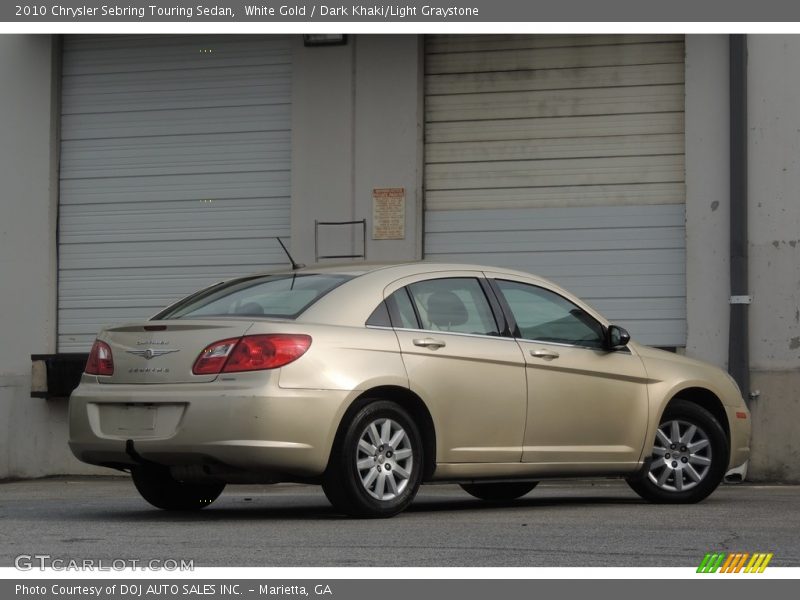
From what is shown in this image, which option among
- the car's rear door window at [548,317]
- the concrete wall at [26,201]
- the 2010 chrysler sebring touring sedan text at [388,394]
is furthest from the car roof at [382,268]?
the concrete wall at [26,201]

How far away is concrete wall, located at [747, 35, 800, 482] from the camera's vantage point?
1517cm

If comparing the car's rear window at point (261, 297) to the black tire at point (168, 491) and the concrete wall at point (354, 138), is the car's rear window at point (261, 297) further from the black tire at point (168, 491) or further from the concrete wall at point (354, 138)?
the concrete wall at point (354, 138)

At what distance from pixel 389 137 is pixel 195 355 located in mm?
8228

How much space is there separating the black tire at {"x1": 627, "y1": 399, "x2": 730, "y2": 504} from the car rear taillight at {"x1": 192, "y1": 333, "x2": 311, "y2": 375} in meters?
3.05

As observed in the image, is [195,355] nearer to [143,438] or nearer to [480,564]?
[143,438]

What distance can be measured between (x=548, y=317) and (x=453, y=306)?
31.9 inches

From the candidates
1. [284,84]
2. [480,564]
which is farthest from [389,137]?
[480,564]

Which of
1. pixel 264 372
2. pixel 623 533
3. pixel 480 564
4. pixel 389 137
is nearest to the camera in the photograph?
pixel 480 564

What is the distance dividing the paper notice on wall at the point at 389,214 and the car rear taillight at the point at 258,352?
7.87 m

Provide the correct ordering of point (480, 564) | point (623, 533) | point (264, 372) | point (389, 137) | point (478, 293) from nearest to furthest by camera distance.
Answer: point (480, 564), point (623, 533), point (264, 372), point (478, 293), point (389, 137)

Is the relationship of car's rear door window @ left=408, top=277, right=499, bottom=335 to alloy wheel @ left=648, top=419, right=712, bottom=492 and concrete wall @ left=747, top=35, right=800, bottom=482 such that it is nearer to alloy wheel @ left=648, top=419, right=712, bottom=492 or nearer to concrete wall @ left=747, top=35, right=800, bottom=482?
alloy wheel @ left=648, top=419, right=712, bottom=492

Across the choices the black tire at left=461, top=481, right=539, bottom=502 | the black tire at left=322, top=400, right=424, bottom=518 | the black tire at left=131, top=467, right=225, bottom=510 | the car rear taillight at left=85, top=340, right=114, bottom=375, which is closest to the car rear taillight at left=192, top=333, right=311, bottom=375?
the black tire at left=322, top=400, right=424, bottom=518

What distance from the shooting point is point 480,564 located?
6.41m

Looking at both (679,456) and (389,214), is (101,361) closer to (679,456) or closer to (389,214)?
(679,456)
